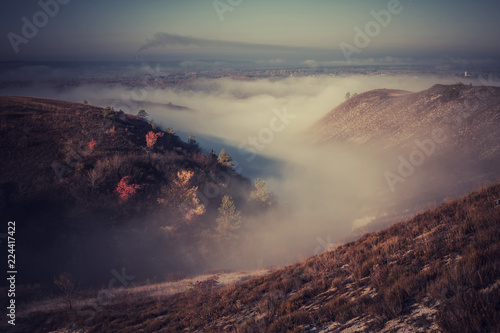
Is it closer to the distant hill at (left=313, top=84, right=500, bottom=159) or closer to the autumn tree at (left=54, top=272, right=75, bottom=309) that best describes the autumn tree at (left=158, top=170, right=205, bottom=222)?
the autumn tree at (left=54, top=272, right=75, bottom=309)

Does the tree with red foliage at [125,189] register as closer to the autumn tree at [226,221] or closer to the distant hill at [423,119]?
the autumn tree at [226,221]

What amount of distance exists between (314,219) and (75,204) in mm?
36873

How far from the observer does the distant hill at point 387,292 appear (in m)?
4.22

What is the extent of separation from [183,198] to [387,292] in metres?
27.4

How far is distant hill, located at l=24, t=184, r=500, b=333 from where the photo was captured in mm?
4223

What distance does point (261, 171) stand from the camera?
2579 inches

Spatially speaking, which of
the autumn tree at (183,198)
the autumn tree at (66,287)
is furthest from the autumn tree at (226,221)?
the autumn tree at (66,287)

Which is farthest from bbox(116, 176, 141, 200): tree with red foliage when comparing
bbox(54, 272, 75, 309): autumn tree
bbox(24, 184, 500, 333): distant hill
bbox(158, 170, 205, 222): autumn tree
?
bbox(24, 184, 500, 333): distant hill

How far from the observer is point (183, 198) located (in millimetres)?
29453

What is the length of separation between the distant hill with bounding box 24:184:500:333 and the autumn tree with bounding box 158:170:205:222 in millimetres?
17417

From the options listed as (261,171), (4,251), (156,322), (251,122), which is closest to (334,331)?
(156,322)

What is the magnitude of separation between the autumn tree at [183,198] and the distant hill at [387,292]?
17.4 metres

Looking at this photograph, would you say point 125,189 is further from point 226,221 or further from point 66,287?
point 226,221

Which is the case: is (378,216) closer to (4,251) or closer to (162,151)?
(162,151)
